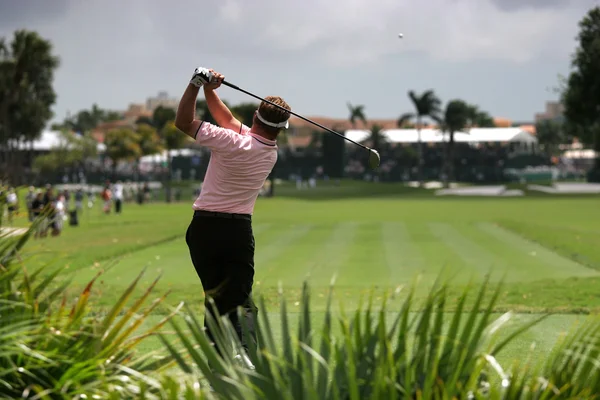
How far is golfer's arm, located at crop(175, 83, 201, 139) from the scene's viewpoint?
672 centimetres

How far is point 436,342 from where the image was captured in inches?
165

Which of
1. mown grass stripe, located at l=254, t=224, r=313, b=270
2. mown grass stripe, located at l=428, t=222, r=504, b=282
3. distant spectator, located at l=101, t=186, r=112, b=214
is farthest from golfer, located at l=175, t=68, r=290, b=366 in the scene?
distant spectator, located at l=101, t=186, r=112, b=214

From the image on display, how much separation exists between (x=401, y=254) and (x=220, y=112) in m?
13.2

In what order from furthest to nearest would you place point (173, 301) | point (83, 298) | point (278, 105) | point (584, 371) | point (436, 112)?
point (436, 112), point (173, 301), point (278, 105), point (83, 298), point (584, 371)

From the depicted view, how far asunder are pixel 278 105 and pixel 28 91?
102 meters

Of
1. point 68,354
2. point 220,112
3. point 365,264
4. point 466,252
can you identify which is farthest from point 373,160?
point 466,252

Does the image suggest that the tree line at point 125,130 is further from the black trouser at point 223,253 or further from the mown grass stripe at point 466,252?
the black trouser at point 223,253

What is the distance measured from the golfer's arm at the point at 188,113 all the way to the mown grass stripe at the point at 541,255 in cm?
1068

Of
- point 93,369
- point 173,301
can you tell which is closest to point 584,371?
point 93,369

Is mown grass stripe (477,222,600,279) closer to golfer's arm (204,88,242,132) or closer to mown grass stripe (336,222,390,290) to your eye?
mown grass stripe (336,222,390,290)

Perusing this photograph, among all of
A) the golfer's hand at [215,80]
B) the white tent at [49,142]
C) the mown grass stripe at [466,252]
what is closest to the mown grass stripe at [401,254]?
the mown grass stripe at [466,252]

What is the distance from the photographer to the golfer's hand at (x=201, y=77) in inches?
267

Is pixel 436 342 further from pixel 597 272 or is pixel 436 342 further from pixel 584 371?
pixel 597 272

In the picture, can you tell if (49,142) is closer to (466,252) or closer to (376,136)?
(376,136)
